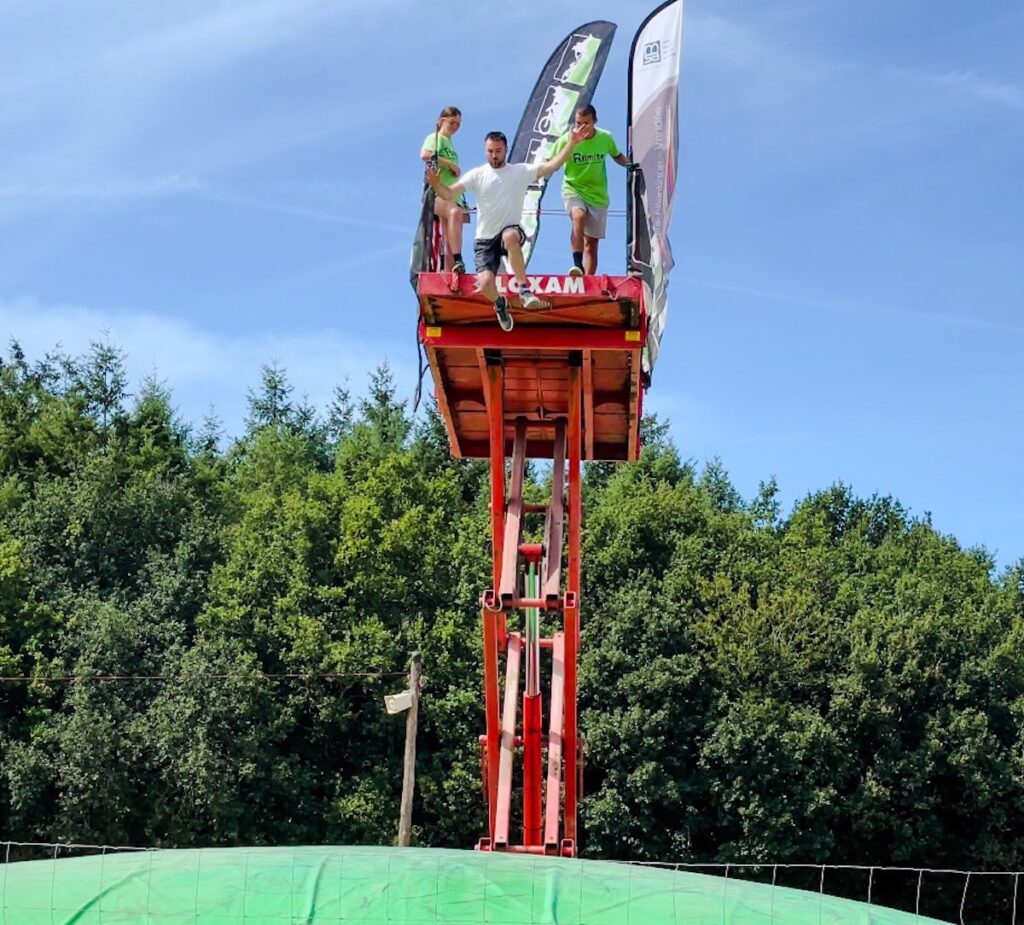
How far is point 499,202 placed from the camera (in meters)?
14.3

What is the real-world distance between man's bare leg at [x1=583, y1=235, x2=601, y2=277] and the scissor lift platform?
618 millimetres

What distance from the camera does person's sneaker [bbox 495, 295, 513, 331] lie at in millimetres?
14430

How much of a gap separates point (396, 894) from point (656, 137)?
9.05 metres

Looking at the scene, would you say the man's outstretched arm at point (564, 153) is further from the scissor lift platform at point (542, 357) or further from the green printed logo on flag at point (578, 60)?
the green printed logo on flag at point (578, 60)

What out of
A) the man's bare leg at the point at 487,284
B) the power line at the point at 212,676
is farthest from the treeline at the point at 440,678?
the man's bare leg at the point at 487,284

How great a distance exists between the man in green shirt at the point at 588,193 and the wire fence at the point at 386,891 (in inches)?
250

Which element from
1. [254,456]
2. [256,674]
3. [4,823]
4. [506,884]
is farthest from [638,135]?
[254,456]

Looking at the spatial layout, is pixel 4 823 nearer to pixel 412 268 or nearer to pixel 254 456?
pixel 254 456

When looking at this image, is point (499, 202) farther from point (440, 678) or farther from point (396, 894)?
point (440, 678)

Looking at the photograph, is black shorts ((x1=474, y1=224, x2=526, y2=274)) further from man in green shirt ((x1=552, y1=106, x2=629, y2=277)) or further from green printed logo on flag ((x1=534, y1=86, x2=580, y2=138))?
green printed logo on flag ((x1=534, y1=86, x2=580, y2=138))

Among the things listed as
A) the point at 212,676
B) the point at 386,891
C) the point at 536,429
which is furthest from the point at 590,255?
the point at 212,676

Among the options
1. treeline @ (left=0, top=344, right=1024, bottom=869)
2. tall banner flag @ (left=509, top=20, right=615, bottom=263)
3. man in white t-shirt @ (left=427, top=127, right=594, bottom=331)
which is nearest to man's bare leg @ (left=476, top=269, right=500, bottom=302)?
man in white t-shirt @ (left=427, top=127, right=594, bottom=331)

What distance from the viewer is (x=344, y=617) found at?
3934 cm

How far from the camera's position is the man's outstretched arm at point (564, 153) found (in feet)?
46.6
